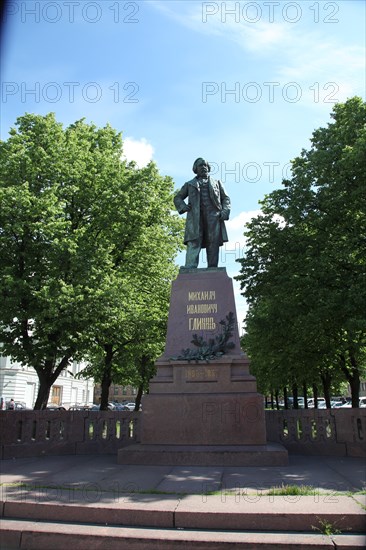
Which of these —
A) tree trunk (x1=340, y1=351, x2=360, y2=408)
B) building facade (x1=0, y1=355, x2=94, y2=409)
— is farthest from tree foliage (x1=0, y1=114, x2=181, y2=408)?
building facade (x1=0, y1=355, x2=94, y2=409)

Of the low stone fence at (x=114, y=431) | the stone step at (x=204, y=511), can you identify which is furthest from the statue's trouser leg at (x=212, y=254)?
the stone step at (x=204, y=511)

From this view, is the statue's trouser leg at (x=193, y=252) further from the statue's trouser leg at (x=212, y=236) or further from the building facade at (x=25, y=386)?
the building facade at (x=25, y=386)

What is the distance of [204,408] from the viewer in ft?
33.1

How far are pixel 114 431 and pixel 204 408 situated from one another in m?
3.72

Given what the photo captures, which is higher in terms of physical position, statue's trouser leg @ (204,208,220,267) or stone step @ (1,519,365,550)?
statue's trouser leg @ (204,208,220,267)

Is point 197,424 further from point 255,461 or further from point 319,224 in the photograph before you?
point 319,224

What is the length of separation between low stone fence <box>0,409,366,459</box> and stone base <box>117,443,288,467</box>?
2609mm

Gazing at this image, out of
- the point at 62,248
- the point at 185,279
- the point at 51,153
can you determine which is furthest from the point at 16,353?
the point at 185,279

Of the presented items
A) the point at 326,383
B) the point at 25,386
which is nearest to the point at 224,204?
the point at 326,383

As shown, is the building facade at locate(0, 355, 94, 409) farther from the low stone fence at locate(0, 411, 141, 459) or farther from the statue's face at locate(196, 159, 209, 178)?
the statue's face at locate(196, 159, 209, 178)

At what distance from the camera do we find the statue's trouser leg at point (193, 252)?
12.6 m

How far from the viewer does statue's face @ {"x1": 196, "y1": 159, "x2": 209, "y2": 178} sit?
13.2 meters

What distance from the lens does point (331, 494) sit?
21.0 feet

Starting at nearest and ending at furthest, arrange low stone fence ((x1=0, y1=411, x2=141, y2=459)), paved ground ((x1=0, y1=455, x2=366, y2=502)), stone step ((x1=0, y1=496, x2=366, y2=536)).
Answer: stone step ((x1=0, y1=496, x2=366, y2=536)), paved ground ((x1=0, y1=455, x2=366, y2=502)), low stone fence ((x1=0, y1=411, x2=141, y2=459))
